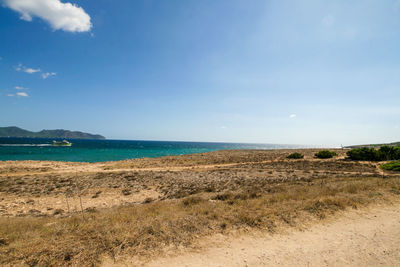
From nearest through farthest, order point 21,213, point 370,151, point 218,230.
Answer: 1. point 218,230
2. point 21,213
3. point 370,151

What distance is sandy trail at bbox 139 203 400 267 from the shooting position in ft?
15.7

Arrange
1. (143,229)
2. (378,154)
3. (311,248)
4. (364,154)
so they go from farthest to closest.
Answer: (364,154) → (378,154) → (143,229) → (311,248)

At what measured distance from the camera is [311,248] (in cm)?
539

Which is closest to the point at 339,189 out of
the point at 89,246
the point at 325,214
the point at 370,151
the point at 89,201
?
the point at 325,214

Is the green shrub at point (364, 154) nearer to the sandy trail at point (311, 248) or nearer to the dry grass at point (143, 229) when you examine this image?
the dry grass at point (143, 229)

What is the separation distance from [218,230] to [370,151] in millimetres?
39526

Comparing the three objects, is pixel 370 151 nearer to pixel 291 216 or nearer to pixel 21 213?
pixel 291 216

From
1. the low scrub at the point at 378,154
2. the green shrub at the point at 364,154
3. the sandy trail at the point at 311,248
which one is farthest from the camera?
the green shrub at the point at 364,154

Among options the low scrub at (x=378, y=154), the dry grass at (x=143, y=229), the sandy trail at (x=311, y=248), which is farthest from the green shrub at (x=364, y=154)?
the sandy trail at (x=311, y=248)

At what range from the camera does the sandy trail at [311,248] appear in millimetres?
4777

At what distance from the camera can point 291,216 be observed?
24.2 feet

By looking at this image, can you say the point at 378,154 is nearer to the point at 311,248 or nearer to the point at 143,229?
the point at 311,248

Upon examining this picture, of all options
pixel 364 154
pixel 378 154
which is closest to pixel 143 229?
pixel 364 154

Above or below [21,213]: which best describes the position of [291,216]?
above
